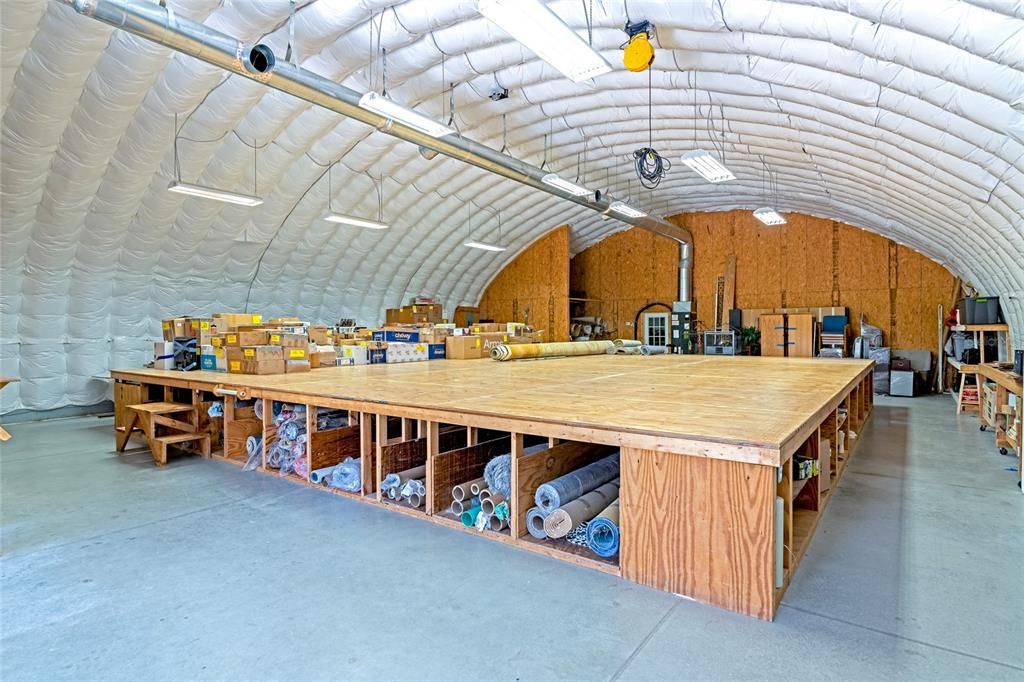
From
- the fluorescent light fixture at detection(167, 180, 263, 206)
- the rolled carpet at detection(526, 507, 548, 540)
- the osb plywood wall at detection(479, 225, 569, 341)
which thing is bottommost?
the rolled carpet at detection(526, 507, 548, 540)

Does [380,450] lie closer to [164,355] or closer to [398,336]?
[164,355]

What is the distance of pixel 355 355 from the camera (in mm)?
7840

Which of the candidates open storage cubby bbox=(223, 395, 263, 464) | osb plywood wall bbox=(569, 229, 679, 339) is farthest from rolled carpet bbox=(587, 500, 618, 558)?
osb plywood wall bbox=(569, 229, 679, 339)

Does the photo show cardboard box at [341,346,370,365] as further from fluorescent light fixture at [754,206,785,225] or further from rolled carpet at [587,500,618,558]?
fluorescent light fixture at [754,206,785,225]

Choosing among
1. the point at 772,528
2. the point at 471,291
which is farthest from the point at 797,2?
the point at 471,291

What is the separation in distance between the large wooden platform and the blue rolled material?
69mm

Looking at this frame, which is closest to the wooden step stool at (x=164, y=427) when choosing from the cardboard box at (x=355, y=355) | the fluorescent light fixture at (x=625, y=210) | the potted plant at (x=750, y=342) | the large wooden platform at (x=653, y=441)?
the large wooden platform at (x=653, y=441)

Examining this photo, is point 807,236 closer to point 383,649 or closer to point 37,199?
point 383,649

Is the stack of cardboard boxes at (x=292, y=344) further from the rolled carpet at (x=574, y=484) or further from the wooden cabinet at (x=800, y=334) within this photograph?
the wooden cabinet at (x=800, y=334)

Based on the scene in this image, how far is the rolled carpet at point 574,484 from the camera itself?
3203mm

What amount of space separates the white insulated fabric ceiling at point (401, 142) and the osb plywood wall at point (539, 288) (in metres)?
3.19

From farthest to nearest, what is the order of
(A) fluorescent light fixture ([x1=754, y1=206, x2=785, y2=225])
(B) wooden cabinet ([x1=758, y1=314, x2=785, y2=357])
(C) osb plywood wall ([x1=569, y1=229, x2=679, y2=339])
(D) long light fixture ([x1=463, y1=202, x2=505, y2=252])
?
1. (C) osb plywood wall ([x1=569, y1=229, x2=679, y2=339])
2. (D) long light fixture ([x1=463, y1=202, x2=505, y2=252])
3. (B) wooden cabinet ([x1=758, y1=314, x2=785, y2=357])
4. (A) fluorescent light fixture ([x1=754, y1=206, x2=785, y2=225])

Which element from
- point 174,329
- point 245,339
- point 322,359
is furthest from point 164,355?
point 322,359

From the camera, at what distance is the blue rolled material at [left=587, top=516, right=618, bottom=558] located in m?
2.96
